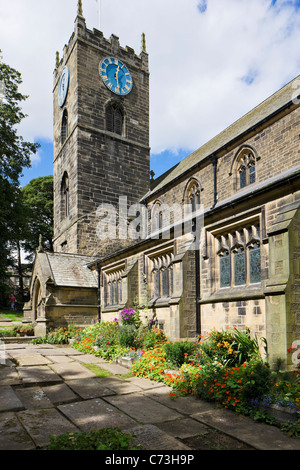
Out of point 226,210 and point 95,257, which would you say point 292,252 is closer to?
point 226,210

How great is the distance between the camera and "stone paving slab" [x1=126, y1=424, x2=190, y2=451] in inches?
163

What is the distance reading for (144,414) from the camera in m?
5.64

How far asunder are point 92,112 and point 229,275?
1836cm

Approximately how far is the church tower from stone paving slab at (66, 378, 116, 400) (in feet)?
47.3

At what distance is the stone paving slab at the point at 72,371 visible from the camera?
8336 millimetres

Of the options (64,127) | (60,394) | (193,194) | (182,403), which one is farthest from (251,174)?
(64,127)

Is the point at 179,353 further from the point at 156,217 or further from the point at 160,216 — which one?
the point at 156,217

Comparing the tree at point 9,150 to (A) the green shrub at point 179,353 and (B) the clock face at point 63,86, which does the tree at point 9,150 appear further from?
(A) the green shrub at point 179,353

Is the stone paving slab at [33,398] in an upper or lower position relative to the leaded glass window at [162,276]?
lower

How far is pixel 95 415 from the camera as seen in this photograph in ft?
18.2

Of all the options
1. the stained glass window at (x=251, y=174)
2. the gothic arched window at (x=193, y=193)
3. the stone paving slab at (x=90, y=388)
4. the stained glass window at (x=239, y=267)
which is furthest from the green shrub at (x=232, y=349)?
the gothic arched window at (x=193, y=193)

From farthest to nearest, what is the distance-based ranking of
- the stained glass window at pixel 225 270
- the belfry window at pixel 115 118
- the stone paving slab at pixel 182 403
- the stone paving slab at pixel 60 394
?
the belfry window at pixel 115 118
the stained glass window at pixel 225 270
the stone paving slab at pixel 60 394
the stone paving slab at pixel 182 403

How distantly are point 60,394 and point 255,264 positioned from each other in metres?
5.26

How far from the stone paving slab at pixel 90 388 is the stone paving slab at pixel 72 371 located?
412 mm
